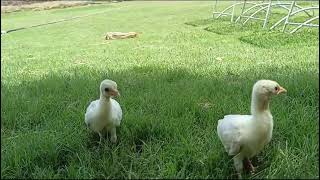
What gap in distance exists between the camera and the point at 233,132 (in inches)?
91.7

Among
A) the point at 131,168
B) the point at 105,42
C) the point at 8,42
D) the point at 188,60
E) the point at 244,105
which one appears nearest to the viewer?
the point at 131,168

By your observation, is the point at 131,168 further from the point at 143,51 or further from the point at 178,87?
the point at 143,51

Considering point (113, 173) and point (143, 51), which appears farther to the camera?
point (143, 51)

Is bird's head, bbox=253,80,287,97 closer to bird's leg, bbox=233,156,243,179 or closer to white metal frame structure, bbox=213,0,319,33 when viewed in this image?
bird's leg, bbox=233,156,243,179

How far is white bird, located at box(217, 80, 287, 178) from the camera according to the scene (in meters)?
2.27

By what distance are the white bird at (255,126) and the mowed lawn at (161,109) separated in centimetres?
20

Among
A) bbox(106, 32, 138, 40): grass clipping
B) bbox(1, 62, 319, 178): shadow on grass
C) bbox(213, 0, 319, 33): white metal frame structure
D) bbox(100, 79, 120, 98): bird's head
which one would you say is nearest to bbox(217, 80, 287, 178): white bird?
bbox(1, 62, 319, 178): shadow on grass

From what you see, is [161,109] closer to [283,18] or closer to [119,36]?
[283,18]

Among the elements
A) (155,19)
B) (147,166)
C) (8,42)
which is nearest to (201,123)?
(147,166)

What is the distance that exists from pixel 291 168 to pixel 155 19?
11159 millimetres

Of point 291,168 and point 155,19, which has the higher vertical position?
point 291,168

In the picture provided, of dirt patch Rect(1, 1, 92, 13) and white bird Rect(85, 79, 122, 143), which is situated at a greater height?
white bird Rect(85, 79, 122, 143)

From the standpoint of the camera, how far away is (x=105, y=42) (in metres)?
9.47

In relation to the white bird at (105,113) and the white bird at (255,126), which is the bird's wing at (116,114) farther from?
the white bird at (255,126)
